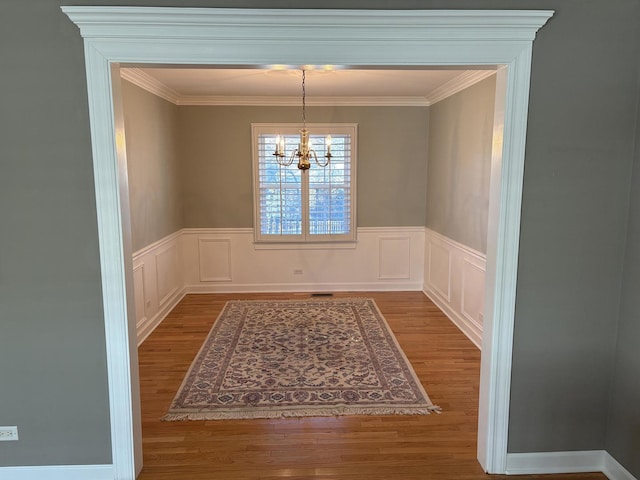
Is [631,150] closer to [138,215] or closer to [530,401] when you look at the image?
[530,401]

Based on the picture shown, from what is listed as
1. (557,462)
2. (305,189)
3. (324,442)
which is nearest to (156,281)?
(305,189)

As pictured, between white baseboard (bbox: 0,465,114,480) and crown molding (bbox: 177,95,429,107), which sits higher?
crown molding (bbox: 177,95,429,107)

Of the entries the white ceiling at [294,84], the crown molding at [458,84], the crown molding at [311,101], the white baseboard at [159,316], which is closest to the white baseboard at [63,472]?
the white baseboard at [159,316]

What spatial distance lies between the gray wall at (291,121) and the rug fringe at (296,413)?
3512 millimetres

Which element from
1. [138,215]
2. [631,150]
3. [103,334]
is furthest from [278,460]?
[138,215]

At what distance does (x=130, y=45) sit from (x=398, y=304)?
4567 millimetres

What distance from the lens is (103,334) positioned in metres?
2.29

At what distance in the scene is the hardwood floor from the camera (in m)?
2.53

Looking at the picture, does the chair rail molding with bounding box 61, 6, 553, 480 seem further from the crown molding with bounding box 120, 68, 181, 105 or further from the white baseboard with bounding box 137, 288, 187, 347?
the white baseboard with bounding box 137, 288, 187, 347

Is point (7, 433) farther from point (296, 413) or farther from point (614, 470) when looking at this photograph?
point (614, 470)

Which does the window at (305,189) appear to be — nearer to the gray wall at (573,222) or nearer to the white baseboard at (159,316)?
the white baseboard at (159,316)

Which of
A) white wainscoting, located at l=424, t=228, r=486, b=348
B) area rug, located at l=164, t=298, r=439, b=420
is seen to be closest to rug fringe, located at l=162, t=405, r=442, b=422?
area rug, located at l=164, t=298, r=439, b=420

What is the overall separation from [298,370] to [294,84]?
3214 mm

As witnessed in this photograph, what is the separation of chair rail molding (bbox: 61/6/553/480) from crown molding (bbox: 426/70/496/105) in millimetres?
1805
